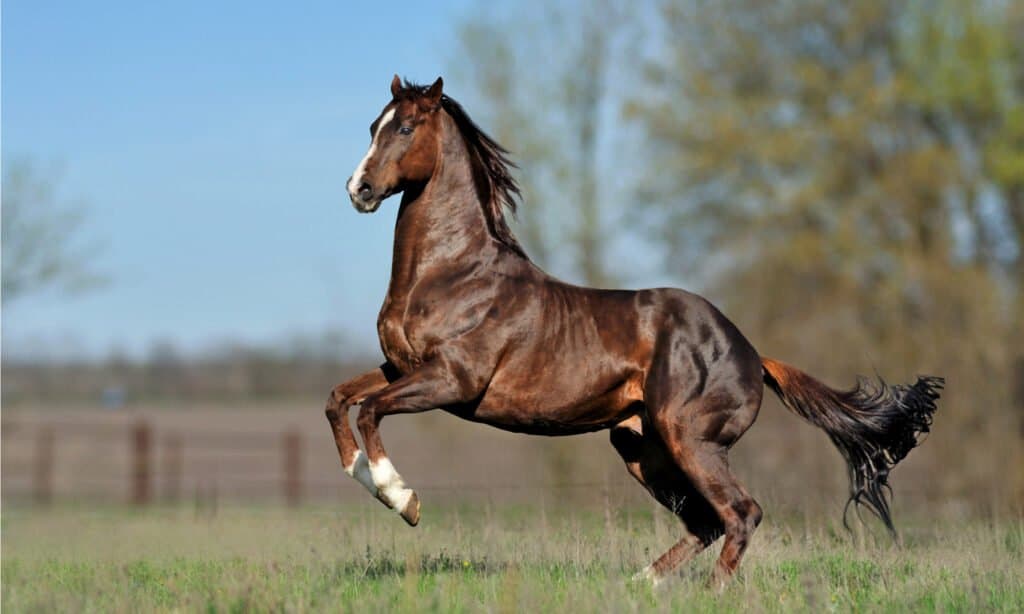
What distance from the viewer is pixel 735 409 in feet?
21.4

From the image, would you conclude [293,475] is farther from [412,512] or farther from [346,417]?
[412,512]

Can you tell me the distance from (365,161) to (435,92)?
632mm

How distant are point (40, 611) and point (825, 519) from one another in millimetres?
6088

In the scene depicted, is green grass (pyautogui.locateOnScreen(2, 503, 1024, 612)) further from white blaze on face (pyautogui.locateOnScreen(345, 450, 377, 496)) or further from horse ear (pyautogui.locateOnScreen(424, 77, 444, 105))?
horse ear (pyautogui.locateOnScreen(424, 77, 444, 105))

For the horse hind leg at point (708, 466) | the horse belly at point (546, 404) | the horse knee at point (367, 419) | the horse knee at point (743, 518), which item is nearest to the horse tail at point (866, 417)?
the horse hind leg at point (708, 466)

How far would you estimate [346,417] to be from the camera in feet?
19.8

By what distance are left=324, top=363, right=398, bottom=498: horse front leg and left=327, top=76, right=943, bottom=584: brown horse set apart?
1 cm

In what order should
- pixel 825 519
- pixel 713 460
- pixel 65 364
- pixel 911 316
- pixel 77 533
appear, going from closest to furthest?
pixel 713 460
pixel 825 519
pixel 77 533
pixel 911 316
pixel 65 364

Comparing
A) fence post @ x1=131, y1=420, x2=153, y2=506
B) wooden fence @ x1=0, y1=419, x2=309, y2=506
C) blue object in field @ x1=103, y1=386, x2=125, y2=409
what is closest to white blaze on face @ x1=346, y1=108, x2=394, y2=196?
wooden fence @ x1=0, y1=419, x2=309, y2=506

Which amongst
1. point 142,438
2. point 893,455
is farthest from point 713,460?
point 142,438

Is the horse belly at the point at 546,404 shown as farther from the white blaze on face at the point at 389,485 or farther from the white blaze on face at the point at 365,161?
the white blaze on face at the point at 365,161

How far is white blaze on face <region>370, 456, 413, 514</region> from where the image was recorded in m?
5.79

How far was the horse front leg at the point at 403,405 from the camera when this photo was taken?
5.80 meters

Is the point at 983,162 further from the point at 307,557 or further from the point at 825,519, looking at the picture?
the point at 307,557
